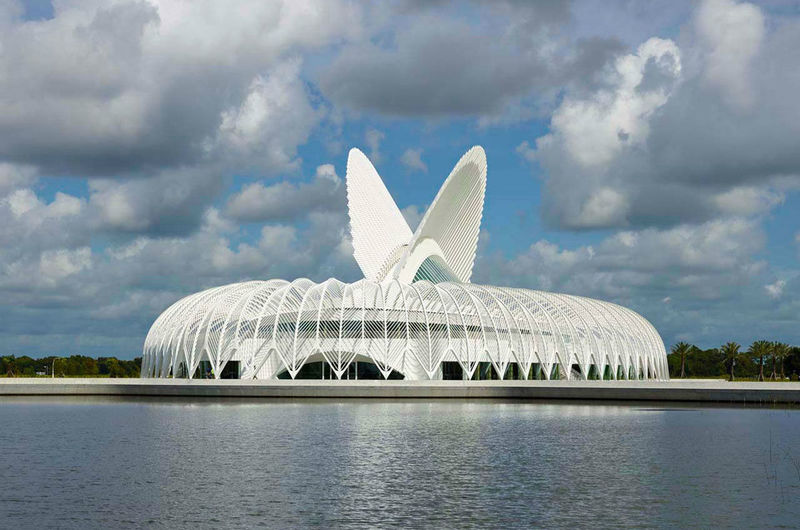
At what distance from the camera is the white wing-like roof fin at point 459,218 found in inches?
3477

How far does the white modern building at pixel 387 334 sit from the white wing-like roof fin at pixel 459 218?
16.8m

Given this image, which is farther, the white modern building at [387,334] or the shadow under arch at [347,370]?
the shadow under arch at [347,370]

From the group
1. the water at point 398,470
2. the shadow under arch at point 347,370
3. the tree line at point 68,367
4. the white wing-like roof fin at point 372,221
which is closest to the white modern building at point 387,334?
the shadow under arch at point 347,370

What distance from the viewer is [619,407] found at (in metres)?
50.6

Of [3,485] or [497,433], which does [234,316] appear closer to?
[497,433]

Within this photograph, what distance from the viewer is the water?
1966 centimetres

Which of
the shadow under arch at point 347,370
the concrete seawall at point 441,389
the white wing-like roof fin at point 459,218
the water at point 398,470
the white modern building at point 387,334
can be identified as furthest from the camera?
the white wing-like roof fin at point 459,218

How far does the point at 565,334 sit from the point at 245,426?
121 feet

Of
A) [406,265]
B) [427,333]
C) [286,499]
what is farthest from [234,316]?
[286,499]

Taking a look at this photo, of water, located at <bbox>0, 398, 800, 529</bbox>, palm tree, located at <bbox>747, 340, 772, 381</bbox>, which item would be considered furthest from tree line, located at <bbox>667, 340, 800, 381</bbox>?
water, located at <bbox>0, 398, 800, 529</bbox>

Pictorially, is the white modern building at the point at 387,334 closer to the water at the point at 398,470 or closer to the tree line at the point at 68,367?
the water at the point at 398,470

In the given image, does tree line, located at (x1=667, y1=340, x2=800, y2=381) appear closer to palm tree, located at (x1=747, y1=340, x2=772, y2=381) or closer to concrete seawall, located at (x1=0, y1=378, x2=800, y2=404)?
palm tree, located at (x1=747, y1=340, x2=772, y2=381)

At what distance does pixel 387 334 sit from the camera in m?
62.9

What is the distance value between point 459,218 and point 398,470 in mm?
68371
